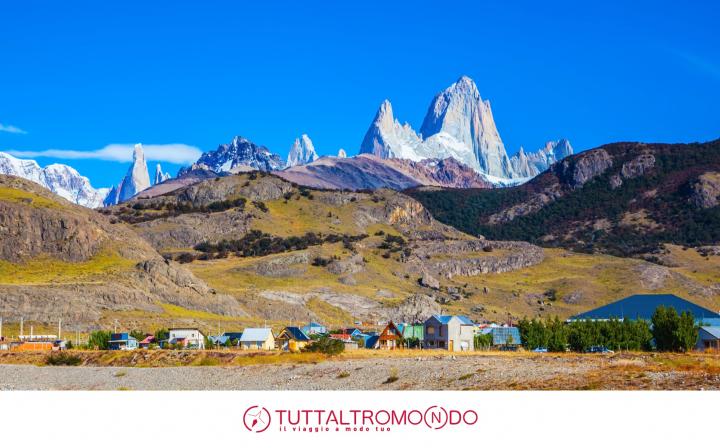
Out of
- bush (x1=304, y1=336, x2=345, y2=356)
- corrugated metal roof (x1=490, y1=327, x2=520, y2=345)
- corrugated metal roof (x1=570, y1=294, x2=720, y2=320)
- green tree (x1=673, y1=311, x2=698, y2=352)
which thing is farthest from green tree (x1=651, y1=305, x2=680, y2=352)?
corrugated metal roof (x1=570, y1=294, x2=720, y2=320)

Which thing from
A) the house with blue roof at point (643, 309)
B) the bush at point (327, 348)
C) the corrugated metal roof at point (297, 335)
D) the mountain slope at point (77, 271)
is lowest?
the bush at point (327, 348)

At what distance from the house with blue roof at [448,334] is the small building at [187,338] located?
25.9m

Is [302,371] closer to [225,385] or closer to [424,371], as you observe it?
[225,385]

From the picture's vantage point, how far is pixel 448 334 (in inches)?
4033

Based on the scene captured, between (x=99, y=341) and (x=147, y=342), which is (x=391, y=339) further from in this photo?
(x=99, y=341)

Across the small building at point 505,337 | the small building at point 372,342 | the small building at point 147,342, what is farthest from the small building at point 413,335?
the small building at point 147,342

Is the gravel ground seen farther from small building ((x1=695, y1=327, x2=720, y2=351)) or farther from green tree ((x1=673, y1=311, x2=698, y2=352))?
small building ((x1=695, y1=327, x2=720, y2=351))

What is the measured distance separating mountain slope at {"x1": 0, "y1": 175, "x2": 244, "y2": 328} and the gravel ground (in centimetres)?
5546

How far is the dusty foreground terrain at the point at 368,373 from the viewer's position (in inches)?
1832

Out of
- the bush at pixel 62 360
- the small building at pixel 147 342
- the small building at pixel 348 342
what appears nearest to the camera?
the bush at pixel 62 360

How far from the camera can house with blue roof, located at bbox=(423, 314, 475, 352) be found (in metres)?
102

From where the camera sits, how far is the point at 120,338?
109 m

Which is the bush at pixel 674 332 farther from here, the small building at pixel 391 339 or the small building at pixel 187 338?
the small building at pixel 187 338

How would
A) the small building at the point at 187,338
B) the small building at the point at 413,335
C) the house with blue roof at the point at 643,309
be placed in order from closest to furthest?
the small building at the point at 187,338
the small building at the point at 413,335
the house with blue roof at the point at 643,309
